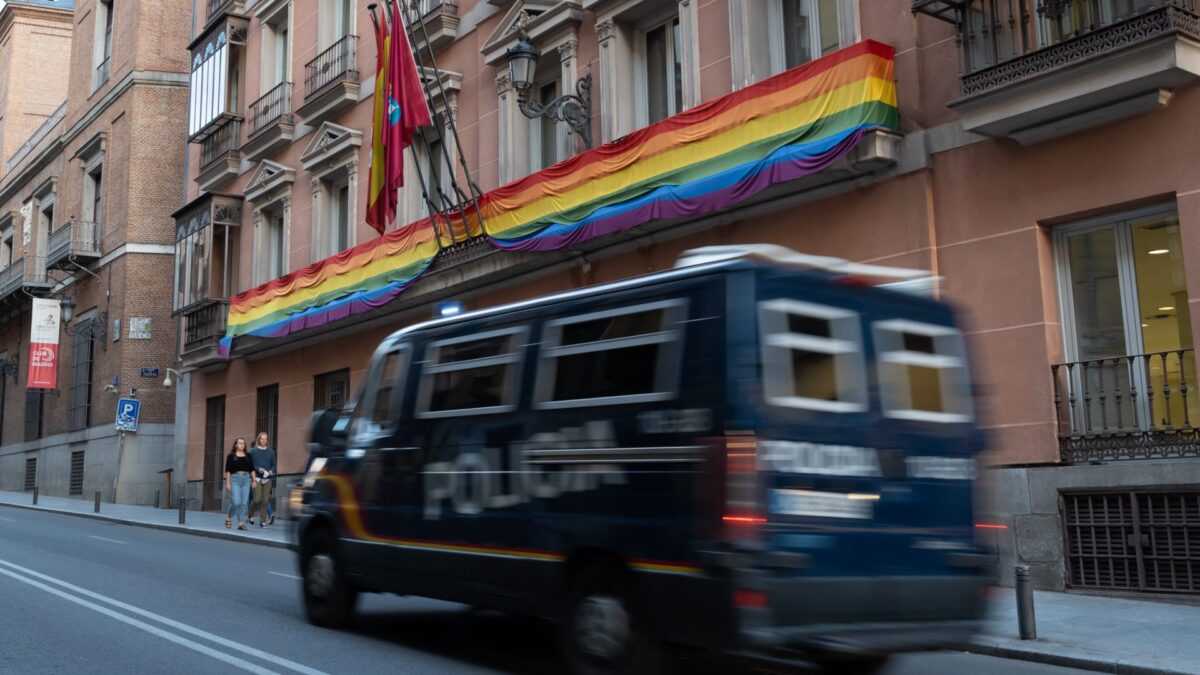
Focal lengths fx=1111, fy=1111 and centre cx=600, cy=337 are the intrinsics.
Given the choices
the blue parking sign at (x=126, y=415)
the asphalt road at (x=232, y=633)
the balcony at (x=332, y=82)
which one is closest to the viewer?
the asphalt road at (x=232, y=633)

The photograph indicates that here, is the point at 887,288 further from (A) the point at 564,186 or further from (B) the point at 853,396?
(A) the point at 564,186

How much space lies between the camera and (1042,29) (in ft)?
41.0

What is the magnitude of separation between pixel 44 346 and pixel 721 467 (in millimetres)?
39858

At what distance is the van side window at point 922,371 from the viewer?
6895 millimetres

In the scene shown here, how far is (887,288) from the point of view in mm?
7152

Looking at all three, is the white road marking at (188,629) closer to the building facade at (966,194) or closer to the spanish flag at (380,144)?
the building facade at (966,194)

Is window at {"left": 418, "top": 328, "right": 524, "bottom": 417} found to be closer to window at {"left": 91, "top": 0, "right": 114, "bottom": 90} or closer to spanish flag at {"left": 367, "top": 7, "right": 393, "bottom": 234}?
spanish flag at {"left": 367, "top": 7, "right": 393, "bottom": 234}

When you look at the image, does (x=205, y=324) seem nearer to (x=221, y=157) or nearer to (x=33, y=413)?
(x=221, y=157)

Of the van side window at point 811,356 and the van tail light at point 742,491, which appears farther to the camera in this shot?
the van side window at point 811,356

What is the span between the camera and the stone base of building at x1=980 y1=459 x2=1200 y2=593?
36.4ft

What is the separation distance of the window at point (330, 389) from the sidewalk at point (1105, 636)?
1671cm

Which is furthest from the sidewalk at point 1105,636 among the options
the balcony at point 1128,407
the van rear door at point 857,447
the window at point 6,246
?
the window at point 6,246

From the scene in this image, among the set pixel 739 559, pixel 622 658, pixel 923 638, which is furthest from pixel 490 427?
pixel 923 638

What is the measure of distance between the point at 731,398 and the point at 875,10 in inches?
387
